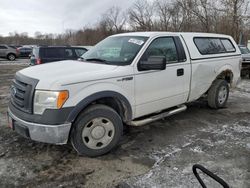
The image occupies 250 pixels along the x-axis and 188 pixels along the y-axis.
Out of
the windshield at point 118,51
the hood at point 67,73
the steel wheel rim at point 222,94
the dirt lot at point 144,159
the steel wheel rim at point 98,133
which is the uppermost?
the windshield at point 118,51

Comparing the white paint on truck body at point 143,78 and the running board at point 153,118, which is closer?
the white paint on truck body at point 143,78

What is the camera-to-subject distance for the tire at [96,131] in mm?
3422

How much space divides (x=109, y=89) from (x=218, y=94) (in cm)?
332

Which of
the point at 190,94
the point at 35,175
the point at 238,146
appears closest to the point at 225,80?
the point at 190,94

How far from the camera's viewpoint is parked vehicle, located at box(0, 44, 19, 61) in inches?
976

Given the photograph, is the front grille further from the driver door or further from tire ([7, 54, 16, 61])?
tire ([7, 54, 16, 61])

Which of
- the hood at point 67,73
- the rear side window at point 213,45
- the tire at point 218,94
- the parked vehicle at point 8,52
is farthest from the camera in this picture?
the parked vehicle at point 8,52

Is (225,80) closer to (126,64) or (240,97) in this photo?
(240,97)

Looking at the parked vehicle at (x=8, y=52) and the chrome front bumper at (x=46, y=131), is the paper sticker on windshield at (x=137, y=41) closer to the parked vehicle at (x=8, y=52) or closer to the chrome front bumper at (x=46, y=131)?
the chrome front bumper at (x=46, y=131)

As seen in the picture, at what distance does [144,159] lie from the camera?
3.59m

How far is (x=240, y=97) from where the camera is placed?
765 centimetres

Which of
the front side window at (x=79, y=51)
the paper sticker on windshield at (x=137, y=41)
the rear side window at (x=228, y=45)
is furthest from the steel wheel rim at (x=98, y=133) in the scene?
the front side window at (x=79, y=51)

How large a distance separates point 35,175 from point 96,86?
1.40 metres

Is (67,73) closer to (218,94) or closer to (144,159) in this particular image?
(144,159)
